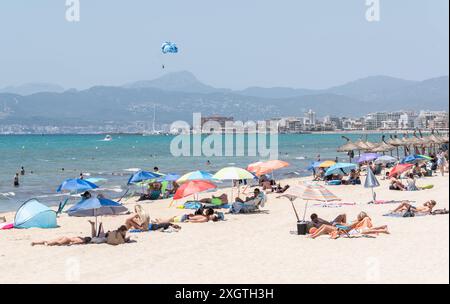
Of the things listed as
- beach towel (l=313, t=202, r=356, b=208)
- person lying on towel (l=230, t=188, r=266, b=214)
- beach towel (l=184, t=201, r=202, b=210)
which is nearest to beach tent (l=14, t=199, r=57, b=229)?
beach towel (l=184, t=201, r=202, b=210)

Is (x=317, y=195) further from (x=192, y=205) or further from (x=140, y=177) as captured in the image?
(x=140, y=177)

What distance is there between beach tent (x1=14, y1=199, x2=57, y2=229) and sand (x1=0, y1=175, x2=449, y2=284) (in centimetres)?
33

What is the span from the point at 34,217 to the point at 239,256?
6.91m

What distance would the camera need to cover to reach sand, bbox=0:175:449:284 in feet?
33.1

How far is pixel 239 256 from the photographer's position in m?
11.8

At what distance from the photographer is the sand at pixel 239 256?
10.1 meters

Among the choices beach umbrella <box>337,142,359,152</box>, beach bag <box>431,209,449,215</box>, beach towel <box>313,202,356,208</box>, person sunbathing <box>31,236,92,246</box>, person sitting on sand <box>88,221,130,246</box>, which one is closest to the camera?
person sitting on sand <box>88,221,130,246</box>

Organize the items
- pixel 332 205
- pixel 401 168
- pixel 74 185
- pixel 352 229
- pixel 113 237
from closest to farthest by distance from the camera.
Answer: pixel 113 237
pixel 352 229
pixel 74 185
pixel 332 205
pixel 401 168

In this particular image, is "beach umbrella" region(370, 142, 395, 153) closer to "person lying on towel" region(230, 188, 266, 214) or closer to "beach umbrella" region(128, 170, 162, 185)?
"beach umbrella" region(128, 170, 162, 185)

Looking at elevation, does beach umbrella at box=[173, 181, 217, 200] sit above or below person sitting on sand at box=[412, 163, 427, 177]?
above

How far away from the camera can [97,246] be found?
13.2 m

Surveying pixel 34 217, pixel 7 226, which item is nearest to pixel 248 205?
pixel 34 217
